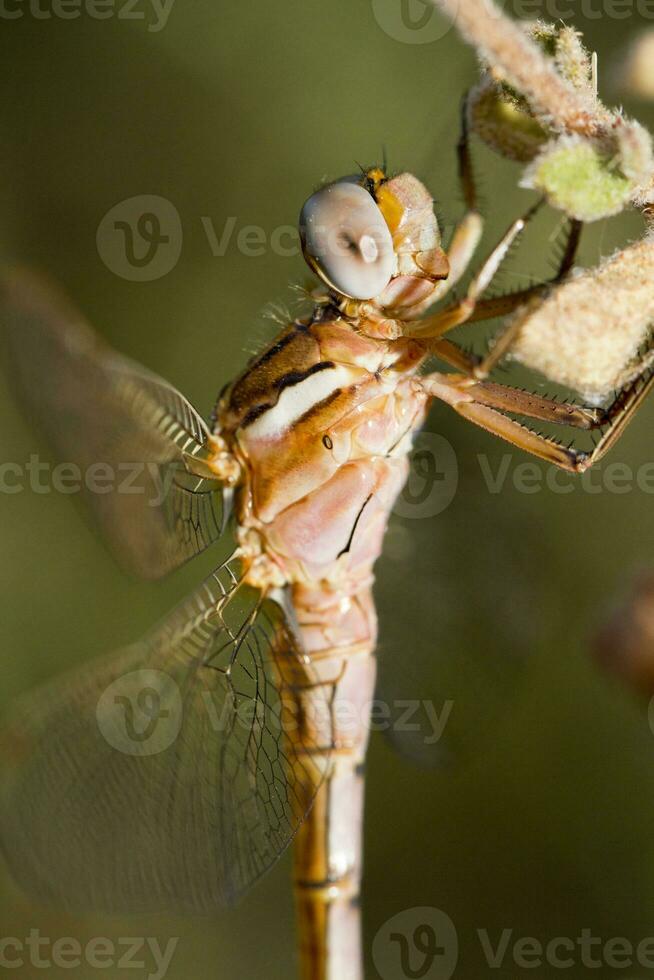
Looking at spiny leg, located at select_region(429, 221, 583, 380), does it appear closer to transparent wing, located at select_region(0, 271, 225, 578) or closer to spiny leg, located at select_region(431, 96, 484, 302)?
spiny leg, located at select_region(431, 96, 484, 302)

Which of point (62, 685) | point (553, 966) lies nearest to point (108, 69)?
point (62, 685)

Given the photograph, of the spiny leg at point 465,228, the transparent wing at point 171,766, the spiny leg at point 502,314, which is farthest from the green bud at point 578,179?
the transparent wing at point 171,766

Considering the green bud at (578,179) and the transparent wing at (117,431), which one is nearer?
the green bud at (578,179)

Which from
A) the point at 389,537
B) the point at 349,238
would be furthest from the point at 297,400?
the point at 389,537

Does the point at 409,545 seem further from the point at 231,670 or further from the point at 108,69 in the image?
the point at 108,69

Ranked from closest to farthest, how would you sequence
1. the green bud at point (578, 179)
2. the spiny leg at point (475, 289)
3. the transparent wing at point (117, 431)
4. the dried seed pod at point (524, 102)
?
the green bud at point (578, 179), the dried seed pod at point (524, 102), the spiny leg at point (475, 289), the transparent wing at point (117, 431)

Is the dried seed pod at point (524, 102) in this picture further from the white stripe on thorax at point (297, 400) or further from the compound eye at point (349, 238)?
the white stripe on thorax at point (297, 400)

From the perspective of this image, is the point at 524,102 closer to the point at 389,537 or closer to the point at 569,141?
the point at 569,141
